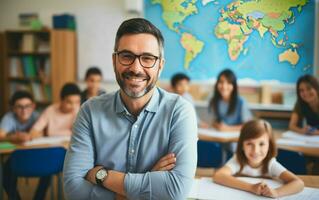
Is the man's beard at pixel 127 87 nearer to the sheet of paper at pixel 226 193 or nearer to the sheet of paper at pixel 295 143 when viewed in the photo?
the sheet of paper at pixel 226 193

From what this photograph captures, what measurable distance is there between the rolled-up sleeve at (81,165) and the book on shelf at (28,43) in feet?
14.2

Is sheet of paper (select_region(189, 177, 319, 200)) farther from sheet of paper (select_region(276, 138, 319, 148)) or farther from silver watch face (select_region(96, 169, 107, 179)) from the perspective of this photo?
sheet of paper (select_region(276, 138, 319, 148))

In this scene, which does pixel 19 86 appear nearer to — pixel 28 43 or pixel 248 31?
pixel 28 43

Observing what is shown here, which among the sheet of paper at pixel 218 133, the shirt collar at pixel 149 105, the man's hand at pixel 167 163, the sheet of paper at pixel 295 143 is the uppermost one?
the shirt collar at pixel 149 105

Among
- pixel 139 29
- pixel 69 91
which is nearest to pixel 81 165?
pixel 139 29

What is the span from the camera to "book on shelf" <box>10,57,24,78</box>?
5523 millimetres

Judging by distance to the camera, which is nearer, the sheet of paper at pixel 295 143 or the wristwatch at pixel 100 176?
the wristwatch at pixel 100 176

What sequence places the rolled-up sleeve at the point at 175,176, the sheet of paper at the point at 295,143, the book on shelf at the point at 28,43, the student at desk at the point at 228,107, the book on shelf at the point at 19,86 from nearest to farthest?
the rolled-up sleeve at the point at 175,176 < the sheet of paper at the point at 295,143 < the student at desk at the point at 228,107 < the book on shelf at the point at 28,43 < the book on shelf at the point at 19,86

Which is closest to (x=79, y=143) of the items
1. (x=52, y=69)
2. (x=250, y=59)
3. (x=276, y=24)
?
(x=250, y=59)

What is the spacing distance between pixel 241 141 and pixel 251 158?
0.12 m

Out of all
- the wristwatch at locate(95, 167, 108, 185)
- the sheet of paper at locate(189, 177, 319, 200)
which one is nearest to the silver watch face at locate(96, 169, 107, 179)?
the wristwatch at locate(95, 167, 108, 185)

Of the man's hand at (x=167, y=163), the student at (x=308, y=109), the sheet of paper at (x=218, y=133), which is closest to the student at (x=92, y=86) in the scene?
the sheet of paper at (x=218, y=133)

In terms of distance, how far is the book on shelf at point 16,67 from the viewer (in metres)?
5.52

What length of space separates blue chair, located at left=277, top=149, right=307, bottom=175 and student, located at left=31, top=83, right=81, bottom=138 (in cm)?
200
